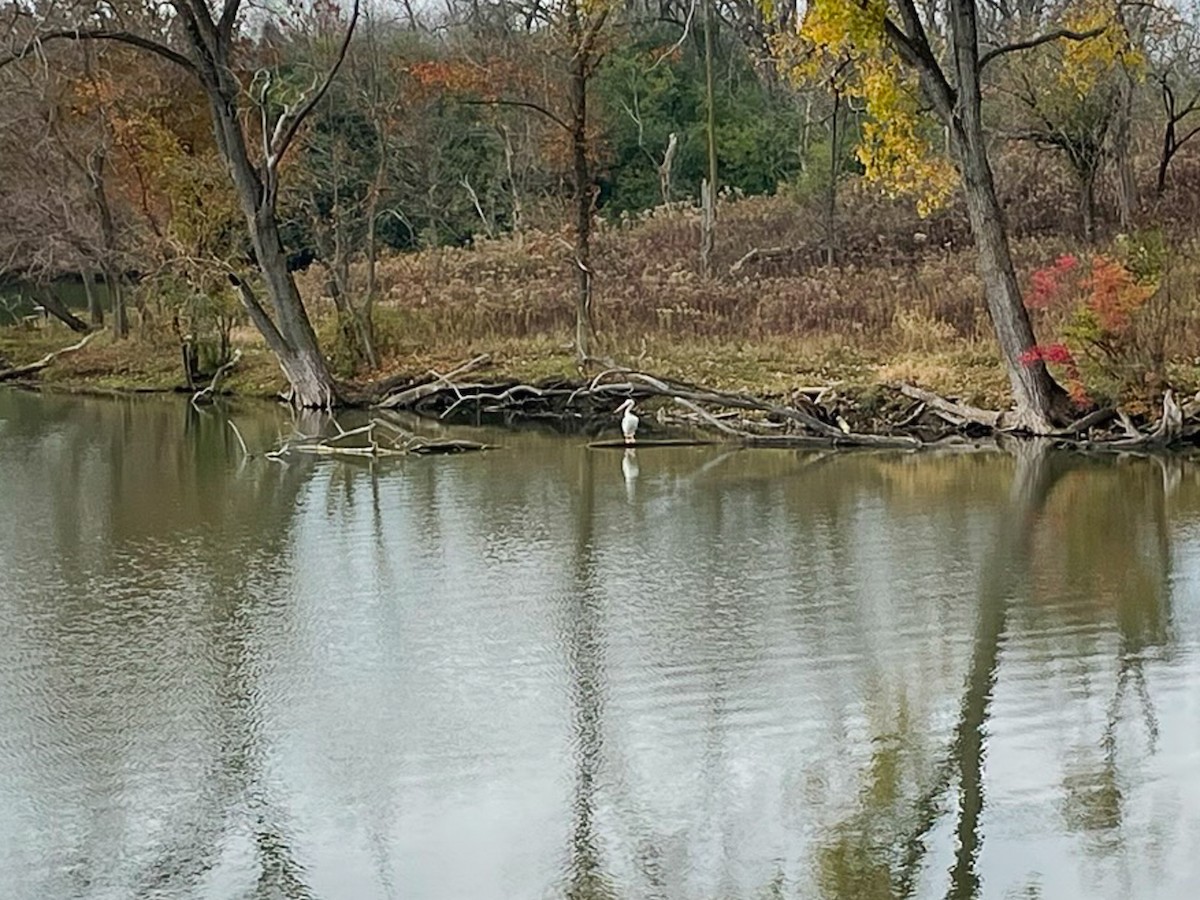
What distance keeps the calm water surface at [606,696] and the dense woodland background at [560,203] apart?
21.2ft

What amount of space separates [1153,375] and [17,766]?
12743mm

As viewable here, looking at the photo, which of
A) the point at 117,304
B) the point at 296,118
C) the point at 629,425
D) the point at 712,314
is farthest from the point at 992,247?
the point at 117,304

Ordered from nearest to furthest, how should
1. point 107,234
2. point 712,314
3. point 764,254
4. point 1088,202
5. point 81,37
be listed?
point 81,37, point 712,314, point 1088,202, point 107,234, point 764,254

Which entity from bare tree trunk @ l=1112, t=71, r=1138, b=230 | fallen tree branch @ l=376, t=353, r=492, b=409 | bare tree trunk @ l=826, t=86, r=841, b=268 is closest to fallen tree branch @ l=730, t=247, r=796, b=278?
bare tree trunk @ l=826, t=86, r=841, b=268

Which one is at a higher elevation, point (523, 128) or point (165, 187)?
point (523, 128)

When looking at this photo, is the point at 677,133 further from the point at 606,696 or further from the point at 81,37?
the point at 606,696

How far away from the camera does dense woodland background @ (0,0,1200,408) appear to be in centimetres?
1956

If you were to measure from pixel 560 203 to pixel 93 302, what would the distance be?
949 cm

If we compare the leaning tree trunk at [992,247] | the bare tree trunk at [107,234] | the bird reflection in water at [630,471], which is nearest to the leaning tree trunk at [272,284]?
the bare tree trunk at [107,234]

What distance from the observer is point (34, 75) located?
24.1 metres

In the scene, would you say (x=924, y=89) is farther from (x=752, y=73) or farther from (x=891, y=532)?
(x=752, y=73)

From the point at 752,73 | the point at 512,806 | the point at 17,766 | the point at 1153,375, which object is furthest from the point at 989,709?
the point at 752,73

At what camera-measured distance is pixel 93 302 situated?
31.7 m

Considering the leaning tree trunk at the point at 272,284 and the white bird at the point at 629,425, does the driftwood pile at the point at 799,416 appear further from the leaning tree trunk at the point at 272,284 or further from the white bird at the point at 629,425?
the leaning tree trunk at the point at 272,284
